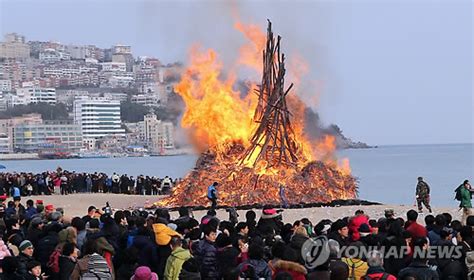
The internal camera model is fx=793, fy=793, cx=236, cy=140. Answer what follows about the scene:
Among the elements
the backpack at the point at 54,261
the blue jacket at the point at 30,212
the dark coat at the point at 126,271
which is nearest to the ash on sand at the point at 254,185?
the blue jacket at the point at 30,212

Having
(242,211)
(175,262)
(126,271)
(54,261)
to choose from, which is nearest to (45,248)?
(54,261)

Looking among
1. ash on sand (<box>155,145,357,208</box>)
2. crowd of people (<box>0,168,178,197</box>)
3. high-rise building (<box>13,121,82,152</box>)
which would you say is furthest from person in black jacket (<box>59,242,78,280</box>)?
high-rise building (<box>13,121,82,152</box>)

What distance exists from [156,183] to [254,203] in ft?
42.2

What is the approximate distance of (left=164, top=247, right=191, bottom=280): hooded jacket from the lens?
8633 mm

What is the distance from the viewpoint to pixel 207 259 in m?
9.12

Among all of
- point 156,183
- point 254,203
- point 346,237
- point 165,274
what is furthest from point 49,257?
point 156,183

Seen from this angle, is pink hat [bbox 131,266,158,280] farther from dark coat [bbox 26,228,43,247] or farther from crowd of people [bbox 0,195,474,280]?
dark coat [bbox 26,228,43,247]

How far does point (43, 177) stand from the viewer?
3638cm

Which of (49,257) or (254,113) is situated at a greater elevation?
(254,113)

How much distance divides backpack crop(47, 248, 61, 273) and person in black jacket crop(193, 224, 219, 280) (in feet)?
5.19

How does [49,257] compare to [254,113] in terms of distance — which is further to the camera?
[254,113]

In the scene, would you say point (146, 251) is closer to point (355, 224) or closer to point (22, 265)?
point (22, 265)

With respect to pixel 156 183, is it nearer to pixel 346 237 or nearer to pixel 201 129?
pixel 201 129

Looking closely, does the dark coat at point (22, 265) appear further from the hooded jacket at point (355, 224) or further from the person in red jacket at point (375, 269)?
the hooded jacket at point (355, 224)
